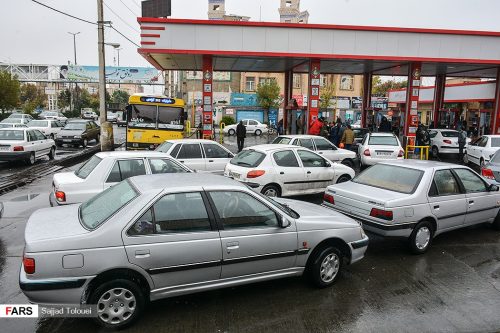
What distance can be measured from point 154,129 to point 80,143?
9259 mm

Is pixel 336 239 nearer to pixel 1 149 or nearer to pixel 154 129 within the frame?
pixel 154 129

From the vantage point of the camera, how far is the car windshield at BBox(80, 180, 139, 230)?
4.28 metres

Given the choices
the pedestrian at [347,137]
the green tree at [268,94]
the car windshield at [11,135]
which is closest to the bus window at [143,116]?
the car windshield at [11,135]

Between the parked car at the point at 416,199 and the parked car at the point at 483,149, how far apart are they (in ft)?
29.2

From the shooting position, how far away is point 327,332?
4.29m

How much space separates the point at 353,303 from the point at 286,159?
5.26 metres

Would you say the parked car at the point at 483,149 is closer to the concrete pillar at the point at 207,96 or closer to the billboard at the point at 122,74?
the concrete pillar at the point at 207,96

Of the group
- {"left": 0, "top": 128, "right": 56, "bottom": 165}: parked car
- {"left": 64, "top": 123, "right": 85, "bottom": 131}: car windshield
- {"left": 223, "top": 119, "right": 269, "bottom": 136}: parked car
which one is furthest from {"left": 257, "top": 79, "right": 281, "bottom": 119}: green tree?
{"left": 0, "top": 128, "right": 56, "bottom": 165}: parked car

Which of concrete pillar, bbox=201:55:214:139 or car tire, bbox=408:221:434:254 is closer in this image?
car tire, bbox=408:221:434:254

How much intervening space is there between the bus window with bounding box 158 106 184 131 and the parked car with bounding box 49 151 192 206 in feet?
28.5

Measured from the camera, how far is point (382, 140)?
15.6 meters

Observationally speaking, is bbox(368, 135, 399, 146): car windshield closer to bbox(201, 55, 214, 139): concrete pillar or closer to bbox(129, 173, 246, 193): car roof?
bbox(201, 55, 214, 139): concrete pillar

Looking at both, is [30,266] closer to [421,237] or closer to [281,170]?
[421,237]

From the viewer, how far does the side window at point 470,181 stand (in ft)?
24.2
